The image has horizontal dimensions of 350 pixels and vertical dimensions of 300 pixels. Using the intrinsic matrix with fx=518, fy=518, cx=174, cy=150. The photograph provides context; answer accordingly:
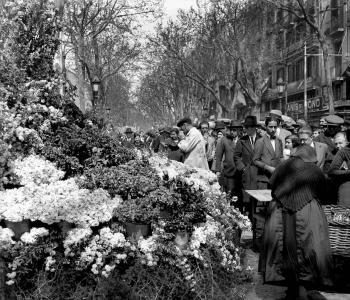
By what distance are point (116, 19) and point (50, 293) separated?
21.9m

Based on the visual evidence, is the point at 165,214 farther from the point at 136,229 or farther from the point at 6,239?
the point at 6,239

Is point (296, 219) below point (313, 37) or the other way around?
below

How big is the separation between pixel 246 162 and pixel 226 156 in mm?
1042

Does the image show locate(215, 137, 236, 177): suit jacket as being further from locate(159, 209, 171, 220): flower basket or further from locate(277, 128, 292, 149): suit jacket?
locate(159, 209, 171, 220): flower basket

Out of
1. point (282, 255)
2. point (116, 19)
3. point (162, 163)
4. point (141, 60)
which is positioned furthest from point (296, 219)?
point (141, 60)

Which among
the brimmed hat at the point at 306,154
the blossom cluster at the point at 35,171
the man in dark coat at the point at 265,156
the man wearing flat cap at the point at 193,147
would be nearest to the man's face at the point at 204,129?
the man wearing flat cap at the point at 193,147

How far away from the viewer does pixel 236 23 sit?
27641 mm

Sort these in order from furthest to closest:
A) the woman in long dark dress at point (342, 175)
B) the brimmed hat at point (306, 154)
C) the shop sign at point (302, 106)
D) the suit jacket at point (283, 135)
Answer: the shop sign at point (302, 106) → the suit jacket at point (283, 135) → the woman in long dark dress at point (342, 175) → the brimmed hat at point (306, 154)

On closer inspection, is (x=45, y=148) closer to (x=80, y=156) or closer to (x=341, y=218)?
(x=80, y=156)

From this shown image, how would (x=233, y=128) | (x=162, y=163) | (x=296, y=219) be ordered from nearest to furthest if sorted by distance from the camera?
1. (x=296, y=219)
2. (x=162, y=163)
3. (x=233, y=128)

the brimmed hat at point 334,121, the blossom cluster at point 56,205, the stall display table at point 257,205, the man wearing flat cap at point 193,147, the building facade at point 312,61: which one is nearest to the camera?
the blossom cluster at point 56,205

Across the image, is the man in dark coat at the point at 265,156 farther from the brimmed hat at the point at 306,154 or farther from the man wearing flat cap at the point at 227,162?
the brimmed hat at the point at 306,154

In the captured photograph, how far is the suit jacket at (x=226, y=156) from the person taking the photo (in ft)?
34.4

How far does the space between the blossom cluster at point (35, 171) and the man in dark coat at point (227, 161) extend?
520cm
